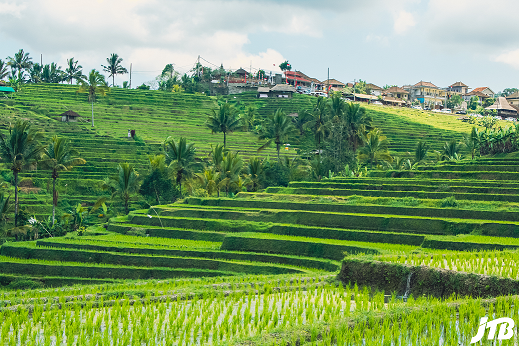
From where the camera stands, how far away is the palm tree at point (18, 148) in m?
25.3

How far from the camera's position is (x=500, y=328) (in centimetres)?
771

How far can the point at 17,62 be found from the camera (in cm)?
7100

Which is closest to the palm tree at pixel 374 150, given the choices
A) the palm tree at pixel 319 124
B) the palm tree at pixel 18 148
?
the palm tree at pixel 319 124

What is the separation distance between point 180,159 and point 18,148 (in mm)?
8458

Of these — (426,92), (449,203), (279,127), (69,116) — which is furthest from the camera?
(426,92)

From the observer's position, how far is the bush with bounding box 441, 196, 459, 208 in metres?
20.5

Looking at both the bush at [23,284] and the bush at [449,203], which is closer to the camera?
the bush at [23,284]

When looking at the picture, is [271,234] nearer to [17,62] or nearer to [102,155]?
[102,155]

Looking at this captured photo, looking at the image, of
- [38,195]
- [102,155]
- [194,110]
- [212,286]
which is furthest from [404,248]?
Answer: [194,110]

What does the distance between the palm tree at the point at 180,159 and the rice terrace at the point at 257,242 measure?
89 millimetres

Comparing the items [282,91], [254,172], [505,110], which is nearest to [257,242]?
[254,172]

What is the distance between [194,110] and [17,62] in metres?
26.0

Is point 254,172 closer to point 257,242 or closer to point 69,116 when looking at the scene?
point 257,242

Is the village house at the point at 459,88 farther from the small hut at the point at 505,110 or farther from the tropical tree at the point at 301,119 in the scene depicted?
the tropical tree at the point at 301,119
